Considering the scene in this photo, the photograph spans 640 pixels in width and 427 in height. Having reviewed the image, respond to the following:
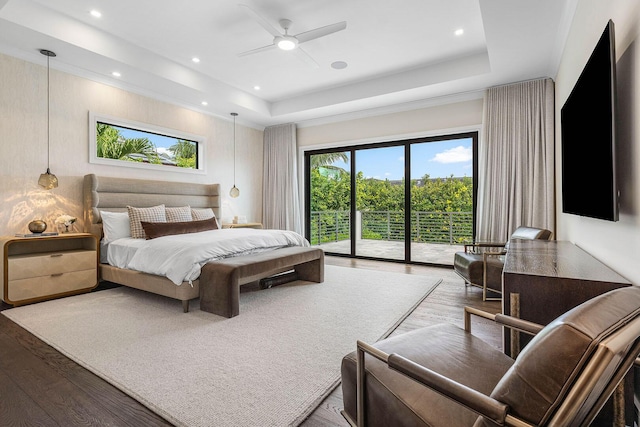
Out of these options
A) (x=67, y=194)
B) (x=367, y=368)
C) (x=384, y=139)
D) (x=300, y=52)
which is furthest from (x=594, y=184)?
(x=67, y=194)

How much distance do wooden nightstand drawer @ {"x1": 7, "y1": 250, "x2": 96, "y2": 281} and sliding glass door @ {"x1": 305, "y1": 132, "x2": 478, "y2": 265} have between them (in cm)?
399

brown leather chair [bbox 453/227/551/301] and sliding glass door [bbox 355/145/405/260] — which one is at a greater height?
sliding glass door [bbox 355/145/405/260]

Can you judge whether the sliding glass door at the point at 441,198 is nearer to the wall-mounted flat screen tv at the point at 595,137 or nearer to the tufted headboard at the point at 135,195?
the wall-mounted flat screen tv at the point at 595,137

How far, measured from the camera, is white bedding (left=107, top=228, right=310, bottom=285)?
312cm

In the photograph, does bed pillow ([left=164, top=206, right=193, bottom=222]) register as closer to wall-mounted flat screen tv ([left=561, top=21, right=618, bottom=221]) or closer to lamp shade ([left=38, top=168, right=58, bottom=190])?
lamp shade ([left=38, top=168, right=58, bottom=190])

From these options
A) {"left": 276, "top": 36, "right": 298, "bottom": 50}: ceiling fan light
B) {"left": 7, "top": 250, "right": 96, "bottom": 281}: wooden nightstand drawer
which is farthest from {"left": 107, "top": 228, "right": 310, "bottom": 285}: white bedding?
{"left": 276, "top": 36, "right": 298, "bottom": 50}: ceiling fan light

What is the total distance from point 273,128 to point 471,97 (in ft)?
12.5

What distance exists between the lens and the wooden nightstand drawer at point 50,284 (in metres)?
3.30

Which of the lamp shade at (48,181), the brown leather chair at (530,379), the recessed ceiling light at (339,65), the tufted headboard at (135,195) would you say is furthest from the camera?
the recessed ceiling light at (339,65)

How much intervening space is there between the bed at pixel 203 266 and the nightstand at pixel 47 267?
19 centimetres

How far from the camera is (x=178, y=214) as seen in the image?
482cm

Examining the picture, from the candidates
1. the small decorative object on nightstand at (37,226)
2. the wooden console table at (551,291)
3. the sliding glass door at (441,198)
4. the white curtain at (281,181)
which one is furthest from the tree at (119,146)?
the wooden console table at (551,291)

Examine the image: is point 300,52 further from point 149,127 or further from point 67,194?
point 67,194

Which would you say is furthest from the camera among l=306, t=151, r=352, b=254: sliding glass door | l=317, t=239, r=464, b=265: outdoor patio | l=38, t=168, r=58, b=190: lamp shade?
l=306, t=151, r=352, b=254: sliding glass door
